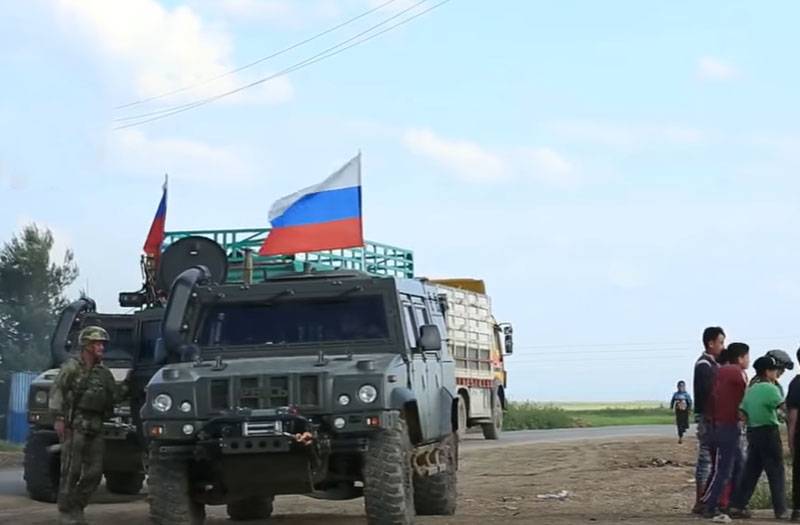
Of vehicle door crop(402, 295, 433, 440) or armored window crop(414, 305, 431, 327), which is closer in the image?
vehicle door crop(402, 295, 433, 440)

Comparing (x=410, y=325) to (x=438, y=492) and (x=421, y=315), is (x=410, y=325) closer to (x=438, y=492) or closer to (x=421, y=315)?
(x=421, y=315)

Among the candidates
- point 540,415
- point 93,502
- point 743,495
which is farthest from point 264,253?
point 540,415

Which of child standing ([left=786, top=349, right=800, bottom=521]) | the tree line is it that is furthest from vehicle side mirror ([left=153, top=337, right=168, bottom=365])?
the tree line

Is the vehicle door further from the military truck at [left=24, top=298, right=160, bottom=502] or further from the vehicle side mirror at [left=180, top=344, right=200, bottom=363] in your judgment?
the military truck at [left=24, top=298, right=160, bottom=502]

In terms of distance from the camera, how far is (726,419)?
1377 cm

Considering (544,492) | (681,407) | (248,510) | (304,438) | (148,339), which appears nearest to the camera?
(304,438)

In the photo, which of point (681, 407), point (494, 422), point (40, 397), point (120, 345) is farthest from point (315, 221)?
point (494, 422)

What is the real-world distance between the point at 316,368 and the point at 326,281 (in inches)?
62.2

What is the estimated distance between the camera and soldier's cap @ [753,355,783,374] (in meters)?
14.0

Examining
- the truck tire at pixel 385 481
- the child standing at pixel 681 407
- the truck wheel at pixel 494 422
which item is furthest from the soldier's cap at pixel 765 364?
the truck wheel at pixel 494 422

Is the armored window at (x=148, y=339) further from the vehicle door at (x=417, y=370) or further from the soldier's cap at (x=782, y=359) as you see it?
the soldier's cap at (x=782, y=359)

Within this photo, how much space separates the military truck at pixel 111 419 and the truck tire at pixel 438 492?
319 centimetres

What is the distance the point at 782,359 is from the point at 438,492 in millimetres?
3564

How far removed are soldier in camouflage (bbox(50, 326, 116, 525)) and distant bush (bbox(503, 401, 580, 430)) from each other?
34086mm
